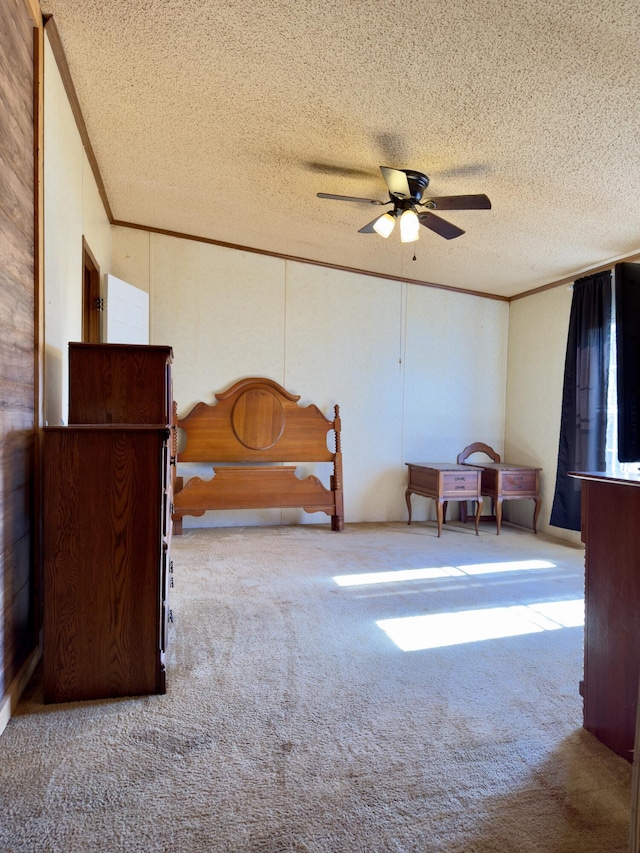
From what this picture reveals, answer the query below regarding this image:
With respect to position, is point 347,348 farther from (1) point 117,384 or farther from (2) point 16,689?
(2) point 16,689

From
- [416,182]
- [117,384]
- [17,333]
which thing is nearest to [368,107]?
[416,182]

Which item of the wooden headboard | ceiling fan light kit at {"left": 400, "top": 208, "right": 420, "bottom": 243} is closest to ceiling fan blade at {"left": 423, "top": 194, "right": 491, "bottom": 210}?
ceiling fan light kit at {"left": 400, "top": 208, "right": 420, "bottom": 243}

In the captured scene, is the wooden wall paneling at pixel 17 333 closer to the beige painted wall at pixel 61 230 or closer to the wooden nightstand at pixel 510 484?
the beige painted wall at pixel 61 230

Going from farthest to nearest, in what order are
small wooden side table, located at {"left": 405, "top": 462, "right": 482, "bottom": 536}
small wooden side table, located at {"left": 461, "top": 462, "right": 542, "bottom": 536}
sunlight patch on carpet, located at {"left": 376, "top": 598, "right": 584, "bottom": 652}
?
small wooden side table, located at {"left": 461, "top": 462, "right": 542, "bottom": 536}, small wooden side table, located at {"left": 405, "top": 462, "right": 482, "bottom": 536}, sunlight patch on carpet, located at {"left": 376, "top": 598, "right": 584, "bottom": 652}

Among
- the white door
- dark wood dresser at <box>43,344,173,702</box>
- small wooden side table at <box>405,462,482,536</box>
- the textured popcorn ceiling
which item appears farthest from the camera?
small wooden side table at <box>405,462,482,536</box>

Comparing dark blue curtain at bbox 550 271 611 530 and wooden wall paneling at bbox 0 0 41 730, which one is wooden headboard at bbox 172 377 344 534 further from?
wooden wall paneling at bbox 0 0 41 730

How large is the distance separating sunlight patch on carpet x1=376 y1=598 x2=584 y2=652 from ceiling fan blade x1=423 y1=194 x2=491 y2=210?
2165mm

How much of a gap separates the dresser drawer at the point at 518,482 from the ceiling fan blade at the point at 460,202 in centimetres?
264

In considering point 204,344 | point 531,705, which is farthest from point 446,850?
point 204,344

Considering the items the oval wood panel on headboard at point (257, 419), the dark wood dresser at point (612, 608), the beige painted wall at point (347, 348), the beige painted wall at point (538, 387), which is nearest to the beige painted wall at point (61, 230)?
the beige painted wall at point (347, 348)

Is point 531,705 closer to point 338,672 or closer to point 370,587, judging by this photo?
point 338,672

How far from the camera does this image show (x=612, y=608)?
5.15ft

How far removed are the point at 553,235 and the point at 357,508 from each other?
2922 millimetres

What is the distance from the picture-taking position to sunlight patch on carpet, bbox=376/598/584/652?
235 centimetres
